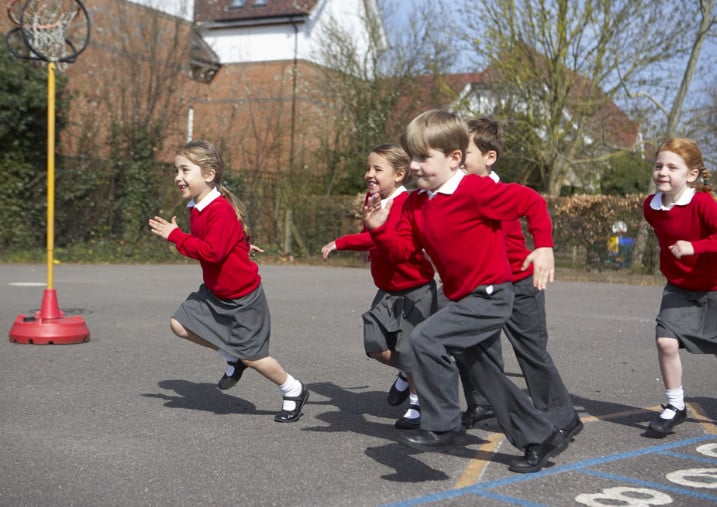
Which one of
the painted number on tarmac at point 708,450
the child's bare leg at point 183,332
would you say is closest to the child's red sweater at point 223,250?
the child's bare leg at point 183,332

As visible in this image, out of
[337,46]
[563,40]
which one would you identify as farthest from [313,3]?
[563,40]

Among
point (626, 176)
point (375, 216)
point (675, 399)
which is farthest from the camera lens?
point (626, 176)

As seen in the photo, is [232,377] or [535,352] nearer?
[535,352]

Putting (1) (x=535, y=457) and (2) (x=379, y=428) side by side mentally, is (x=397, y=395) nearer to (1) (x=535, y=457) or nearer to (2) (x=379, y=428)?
(2) (x=379, y=428)

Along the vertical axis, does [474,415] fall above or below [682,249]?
below

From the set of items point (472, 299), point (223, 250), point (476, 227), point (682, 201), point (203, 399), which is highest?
point (682, 201)

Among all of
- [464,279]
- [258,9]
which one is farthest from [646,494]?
[258,9]

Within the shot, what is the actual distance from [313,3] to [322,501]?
31.8 metres

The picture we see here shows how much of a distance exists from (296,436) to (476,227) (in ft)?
5.65

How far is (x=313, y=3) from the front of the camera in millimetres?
33875

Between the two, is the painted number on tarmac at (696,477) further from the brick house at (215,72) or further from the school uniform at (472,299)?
the brick house at (215,72)

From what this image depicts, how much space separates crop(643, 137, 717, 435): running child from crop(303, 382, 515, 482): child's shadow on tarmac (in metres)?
1.34

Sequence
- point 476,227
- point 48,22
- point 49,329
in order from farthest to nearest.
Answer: point 48,22, point 49,329, point 476,227

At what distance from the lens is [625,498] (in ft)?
13.2
